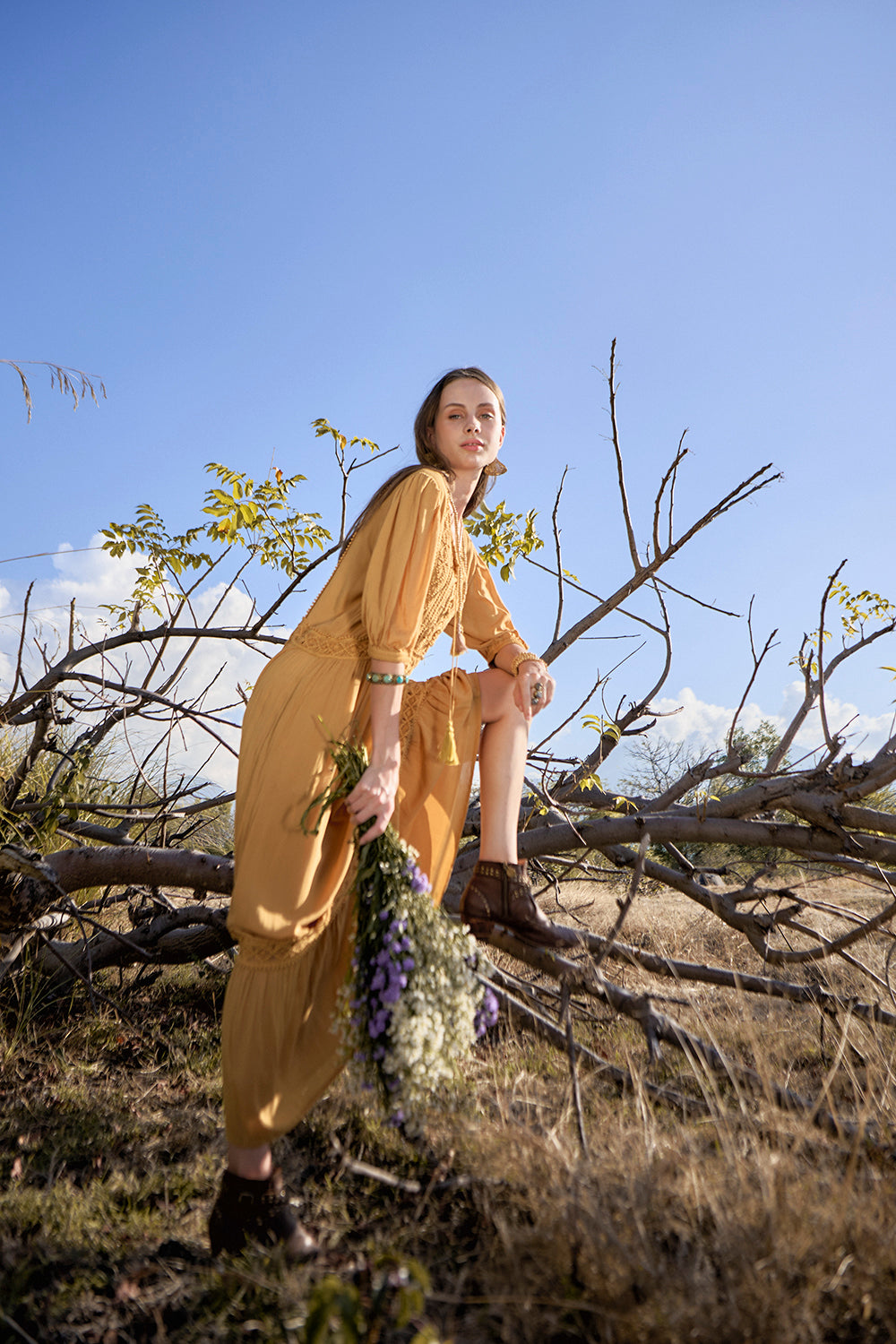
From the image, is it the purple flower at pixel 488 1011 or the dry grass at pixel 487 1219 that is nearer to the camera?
the dry grass at pixel 487 1219

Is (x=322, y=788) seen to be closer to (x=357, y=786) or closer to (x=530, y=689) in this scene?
(x=357, y=786)

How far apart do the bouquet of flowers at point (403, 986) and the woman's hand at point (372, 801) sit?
1.0 inches

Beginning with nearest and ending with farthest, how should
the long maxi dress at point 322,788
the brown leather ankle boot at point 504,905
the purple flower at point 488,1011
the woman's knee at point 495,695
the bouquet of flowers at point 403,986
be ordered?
the bouquet of flowers at point 403,986
the purple flower at point 488,1011
the long maxi dress at point 322,788
the brown leather ankle boot at point 504,905
the woman's knee at point 495,695

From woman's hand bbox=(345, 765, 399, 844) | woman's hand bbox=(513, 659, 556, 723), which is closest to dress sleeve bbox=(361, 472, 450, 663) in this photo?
woman's hand bbox=(345, 765, 399, 844)

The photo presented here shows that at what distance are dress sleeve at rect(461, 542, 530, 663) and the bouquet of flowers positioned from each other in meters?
0.79

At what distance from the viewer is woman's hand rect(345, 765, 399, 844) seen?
189 cm

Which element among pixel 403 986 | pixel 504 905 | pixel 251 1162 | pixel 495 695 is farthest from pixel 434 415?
pixel 251 1162

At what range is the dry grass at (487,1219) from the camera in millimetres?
1375

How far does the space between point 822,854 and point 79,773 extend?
127 inches

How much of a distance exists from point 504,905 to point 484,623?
840 mm

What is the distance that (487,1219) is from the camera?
1789 millimetres

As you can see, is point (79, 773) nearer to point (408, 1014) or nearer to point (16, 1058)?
point (16, 1058)

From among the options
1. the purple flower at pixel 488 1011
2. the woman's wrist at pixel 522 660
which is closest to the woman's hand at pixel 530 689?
the woman's wrist at pixel 522 660

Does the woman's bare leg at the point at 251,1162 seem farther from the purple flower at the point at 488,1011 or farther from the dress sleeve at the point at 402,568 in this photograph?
the dress sleeve at the point at 402,568
